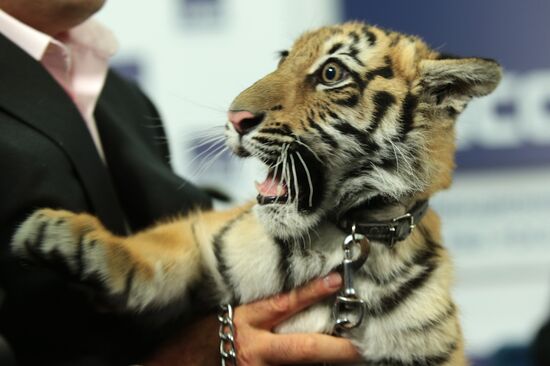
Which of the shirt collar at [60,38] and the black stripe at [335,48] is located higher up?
the black stripe at [335,48]

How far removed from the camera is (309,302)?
1002mm

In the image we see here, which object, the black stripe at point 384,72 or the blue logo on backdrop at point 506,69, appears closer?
the black stripe at point 384,72

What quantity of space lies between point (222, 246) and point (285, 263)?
0.10 metres

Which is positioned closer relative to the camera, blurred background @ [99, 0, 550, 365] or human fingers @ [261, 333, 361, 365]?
human fingers @ [261, 333, 361, 365]

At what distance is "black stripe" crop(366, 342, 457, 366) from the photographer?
0.98 m

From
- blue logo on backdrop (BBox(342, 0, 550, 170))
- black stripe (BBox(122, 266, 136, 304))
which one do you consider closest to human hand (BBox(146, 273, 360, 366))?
black stripe (BBox(122, 266, 136, 304))

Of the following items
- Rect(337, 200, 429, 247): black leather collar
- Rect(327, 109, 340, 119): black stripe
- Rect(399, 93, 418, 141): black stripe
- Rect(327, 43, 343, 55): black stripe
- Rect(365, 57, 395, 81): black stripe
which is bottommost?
Rect(337, 200, 429, 247): black leather collar

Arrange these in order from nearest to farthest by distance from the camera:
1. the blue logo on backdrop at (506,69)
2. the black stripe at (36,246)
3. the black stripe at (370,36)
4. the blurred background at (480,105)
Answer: the black stripe at (36,246)
the black stripe at (370,36)
the blurred background at (480,105)
the blue logo on backdrop at (506,69)

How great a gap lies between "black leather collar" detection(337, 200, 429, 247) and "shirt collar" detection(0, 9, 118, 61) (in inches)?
17.6

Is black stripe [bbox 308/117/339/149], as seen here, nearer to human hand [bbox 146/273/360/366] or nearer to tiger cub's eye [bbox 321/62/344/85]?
tiger cub's eye [bbox 321/62/344/85]

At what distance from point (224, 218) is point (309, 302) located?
0.19 meters

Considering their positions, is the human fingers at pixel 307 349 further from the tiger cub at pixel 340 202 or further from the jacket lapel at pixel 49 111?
the jacket lapel at pixel 49 111

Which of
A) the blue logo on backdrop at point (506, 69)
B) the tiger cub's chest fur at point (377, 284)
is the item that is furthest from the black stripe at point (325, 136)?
the blue logo on backdrop at point (506, 69)

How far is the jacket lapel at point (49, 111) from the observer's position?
103cm
